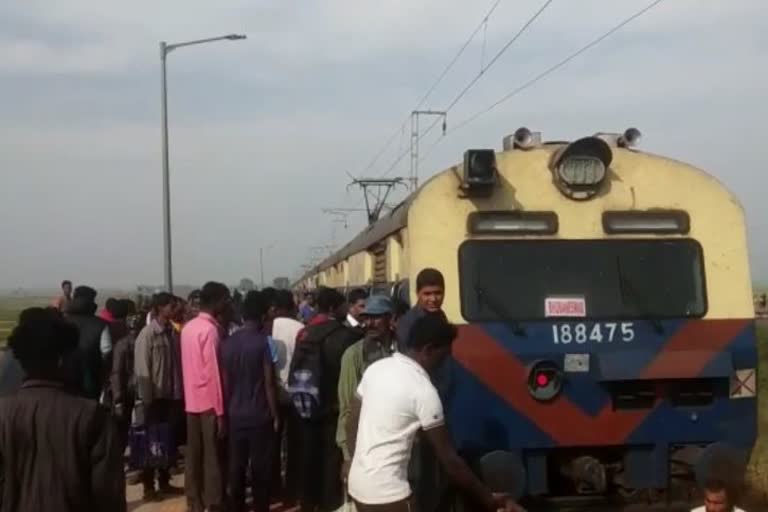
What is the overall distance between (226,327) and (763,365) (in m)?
18.1

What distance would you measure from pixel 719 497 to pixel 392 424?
1337 millimetres

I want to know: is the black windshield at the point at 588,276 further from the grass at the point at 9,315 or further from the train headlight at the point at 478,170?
the grass at the point at 9,315

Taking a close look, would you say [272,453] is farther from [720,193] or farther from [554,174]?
[720,193]

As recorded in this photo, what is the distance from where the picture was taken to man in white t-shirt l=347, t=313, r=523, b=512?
5059mm

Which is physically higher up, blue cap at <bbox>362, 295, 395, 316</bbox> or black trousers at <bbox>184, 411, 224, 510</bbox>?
blue cap at <bbox>362, 295, 395, 316</bbox>

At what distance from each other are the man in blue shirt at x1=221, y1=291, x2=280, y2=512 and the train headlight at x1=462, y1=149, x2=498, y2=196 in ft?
6.52

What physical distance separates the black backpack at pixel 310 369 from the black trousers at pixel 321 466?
14 centimetres

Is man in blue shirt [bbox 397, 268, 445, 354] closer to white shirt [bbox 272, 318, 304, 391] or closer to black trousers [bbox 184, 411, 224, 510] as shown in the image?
black trousers [bbox 184, 411, 224, 510]

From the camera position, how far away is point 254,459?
344 inches

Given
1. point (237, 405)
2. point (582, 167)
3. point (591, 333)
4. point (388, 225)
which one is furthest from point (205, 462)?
point (582, 167)

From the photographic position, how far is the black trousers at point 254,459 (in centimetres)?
872

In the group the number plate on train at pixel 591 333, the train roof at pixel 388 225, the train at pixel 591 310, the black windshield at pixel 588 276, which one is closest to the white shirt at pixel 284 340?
the train roof at pixel 388 225

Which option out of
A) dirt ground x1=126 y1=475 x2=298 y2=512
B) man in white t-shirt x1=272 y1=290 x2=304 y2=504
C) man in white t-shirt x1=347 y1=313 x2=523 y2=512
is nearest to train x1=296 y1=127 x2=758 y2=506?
man in white t-shirt x1=272 y1=290 x2=304 y2=504

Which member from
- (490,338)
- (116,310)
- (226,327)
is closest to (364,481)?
(490,338)
